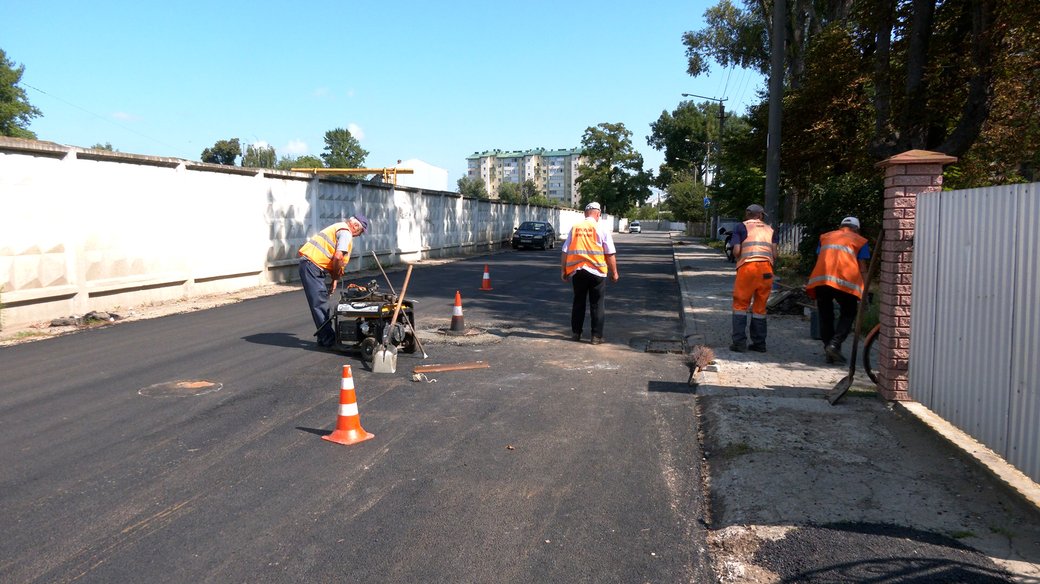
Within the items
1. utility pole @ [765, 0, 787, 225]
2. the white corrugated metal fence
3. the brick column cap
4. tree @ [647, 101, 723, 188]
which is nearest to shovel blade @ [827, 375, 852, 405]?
the white corrugated metal fence

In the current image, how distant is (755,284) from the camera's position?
8766mm

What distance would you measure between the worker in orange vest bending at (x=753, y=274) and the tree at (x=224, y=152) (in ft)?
272

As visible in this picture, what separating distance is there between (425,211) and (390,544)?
84.5ft

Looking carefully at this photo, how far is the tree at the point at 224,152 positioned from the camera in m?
83.4

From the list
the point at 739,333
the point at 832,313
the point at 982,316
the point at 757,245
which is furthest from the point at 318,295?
the point at 982,316

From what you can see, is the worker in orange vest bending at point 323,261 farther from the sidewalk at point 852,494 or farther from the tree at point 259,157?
the tree at point 259,157

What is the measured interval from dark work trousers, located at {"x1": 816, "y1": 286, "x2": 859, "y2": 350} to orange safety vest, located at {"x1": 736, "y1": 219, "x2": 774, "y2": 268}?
0.75 metres

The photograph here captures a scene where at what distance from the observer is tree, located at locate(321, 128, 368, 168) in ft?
406

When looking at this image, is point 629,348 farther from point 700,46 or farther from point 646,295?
point 700,46

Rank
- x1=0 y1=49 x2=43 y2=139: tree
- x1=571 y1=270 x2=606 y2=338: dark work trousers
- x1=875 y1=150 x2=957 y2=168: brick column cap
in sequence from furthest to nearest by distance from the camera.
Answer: x1=0 y1=49 x2=43 y2=139: tree, x1=571 y1=270 x2=606 y2=338: dark work trousers, x1=875 y1=150 x2=957 y2=168: brick column cap

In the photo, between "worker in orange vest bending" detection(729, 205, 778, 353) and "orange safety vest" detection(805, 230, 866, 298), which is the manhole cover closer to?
"worker in orange vest bending" detection(729, 205, 778, 353)

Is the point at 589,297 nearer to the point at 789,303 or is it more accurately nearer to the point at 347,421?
the point at 789,303

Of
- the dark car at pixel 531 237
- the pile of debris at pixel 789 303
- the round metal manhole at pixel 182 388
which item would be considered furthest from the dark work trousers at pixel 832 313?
the dark car at pixel 531 237

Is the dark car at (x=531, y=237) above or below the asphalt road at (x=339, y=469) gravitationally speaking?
above
